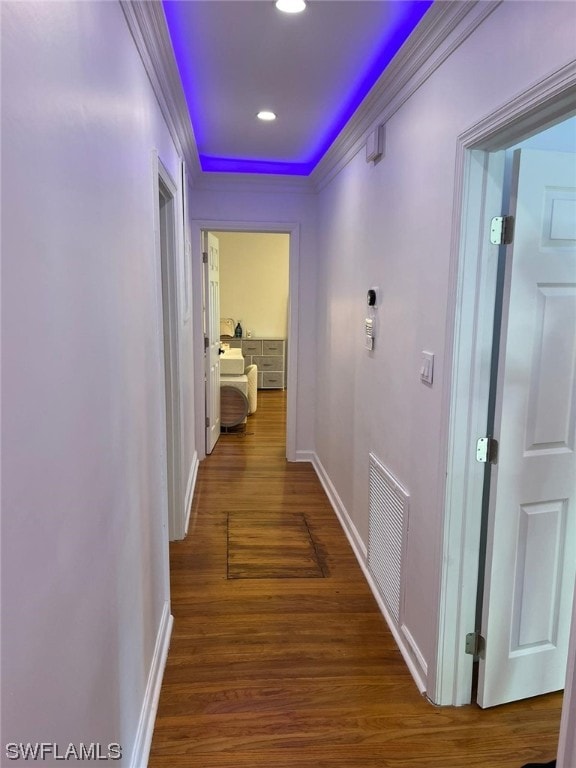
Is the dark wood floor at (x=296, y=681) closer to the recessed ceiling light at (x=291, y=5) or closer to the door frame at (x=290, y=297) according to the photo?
the door frame at (x=290, y=297)

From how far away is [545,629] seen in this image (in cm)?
198

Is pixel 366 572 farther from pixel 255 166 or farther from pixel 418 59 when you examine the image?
pixel 255 166

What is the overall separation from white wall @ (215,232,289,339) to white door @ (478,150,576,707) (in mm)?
6646

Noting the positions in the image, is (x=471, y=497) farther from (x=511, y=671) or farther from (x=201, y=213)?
(x=201, y=213)

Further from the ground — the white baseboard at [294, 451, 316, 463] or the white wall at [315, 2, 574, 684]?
the white wall at [315, 2, 574, 684]

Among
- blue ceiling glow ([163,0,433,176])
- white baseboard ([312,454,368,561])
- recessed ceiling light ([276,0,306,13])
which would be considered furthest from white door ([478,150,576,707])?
white baseboard ([312,454,368,561])

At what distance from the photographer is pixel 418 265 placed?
6.87ft

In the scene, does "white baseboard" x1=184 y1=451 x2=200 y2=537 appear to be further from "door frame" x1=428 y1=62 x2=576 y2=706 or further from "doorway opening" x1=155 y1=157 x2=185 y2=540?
"door frame" x1=428 y1=62 x2=576 y2=706

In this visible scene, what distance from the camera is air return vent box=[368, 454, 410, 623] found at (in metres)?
2.35

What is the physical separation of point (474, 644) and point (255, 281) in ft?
22.9

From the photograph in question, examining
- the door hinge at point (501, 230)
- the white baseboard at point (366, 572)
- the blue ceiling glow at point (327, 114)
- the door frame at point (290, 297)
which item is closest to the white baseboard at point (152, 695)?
the white baseboard at point (366, 572)

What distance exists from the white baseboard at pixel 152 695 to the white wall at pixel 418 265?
1049 millimetres

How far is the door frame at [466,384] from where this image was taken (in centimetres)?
167

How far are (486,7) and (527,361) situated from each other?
1071 millimetres
